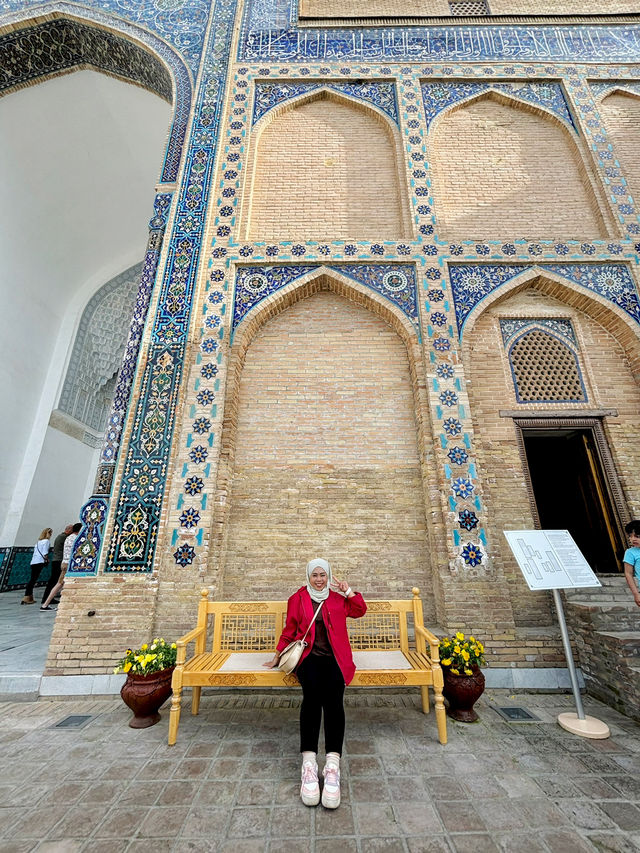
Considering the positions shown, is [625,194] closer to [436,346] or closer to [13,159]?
[436,346]

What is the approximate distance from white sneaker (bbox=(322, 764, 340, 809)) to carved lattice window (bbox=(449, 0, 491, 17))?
10519 mm

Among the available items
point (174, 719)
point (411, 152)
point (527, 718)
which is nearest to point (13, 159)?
point (411, 152)

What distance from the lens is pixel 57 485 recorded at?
915 cm

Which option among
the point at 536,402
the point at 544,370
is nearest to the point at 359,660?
the point at 536,402

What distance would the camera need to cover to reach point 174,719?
8.59ft

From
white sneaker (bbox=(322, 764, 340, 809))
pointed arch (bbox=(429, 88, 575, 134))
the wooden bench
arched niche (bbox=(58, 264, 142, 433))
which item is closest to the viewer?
white sneaker (bbox=(322, 764, 340, 809))

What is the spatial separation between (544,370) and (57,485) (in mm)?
9628

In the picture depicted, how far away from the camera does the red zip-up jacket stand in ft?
8.39

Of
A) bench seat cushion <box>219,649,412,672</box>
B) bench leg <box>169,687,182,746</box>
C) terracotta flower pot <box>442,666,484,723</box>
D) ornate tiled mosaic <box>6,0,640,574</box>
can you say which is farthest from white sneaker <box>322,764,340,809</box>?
ornate tiled mosaic <box>6,0,640,574</box>

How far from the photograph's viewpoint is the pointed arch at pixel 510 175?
5.48 meters

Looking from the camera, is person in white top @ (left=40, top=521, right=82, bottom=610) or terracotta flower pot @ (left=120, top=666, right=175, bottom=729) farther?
person in white top @ (left=40, top=521, right=82, bottom=610)

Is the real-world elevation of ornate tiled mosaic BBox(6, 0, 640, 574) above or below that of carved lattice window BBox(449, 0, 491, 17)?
below

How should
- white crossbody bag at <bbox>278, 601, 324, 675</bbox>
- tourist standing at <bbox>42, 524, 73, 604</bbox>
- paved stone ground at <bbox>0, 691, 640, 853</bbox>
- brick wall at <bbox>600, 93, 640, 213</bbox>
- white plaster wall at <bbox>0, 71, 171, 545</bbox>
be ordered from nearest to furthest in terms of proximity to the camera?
1. paved stone ground at <bbox>0, 691, 640, 853</bbox>
2. white crossbody bag at <bbox>278, 601, 324, 675</bbox>
3. brick wall at <bbox>600, 93, 640, 213</bbox>
4. tourist standing at <bbox>42, 524, 73, 604</bbox>
5. white plaster wall at <bbox>0, 71, 171, 545</bbox>

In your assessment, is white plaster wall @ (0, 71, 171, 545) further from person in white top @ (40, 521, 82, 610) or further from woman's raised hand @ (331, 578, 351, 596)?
woman's raised hand @ (331, 578, 351, 596)
